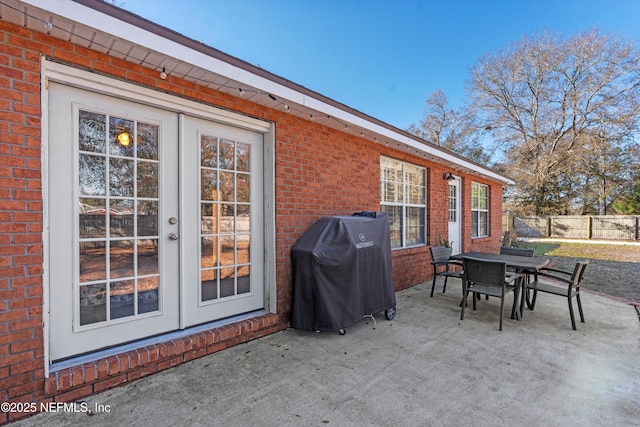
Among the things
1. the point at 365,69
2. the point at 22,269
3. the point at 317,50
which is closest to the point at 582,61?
the point at 365,69

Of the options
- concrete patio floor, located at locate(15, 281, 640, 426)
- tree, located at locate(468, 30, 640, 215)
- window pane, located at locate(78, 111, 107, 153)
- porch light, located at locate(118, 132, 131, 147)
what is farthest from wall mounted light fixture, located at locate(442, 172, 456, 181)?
tree, located at locate(468, 30, 640, 215)

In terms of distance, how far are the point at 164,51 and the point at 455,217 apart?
731 cm

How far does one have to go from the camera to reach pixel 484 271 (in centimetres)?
405

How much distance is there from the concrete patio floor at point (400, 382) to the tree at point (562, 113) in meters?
20.5

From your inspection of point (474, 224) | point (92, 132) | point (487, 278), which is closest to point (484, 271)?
point (487, 278)

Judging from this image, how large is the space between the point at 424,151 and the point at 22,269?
5626mm

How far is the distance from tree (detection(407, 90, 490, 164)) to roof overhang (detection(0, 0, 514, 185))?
2118 cm

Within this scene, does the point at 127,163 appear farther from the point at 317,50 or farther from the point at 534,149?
the point at 534,149

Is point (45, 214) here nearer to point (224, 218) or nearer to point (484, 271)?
point (224, 218)

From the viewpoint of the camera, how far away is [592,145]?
60.8 feet

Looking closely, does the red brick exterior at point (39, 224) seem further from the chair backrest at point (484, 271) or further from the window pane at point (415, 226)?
the window pane at point (415, 226)

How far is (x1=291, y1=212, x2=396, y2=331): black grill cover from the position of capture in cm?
329

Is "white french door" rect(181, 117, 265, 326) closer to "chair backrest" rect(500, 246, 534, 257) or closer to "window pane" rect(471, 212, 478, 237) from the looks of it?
"chair backrest" rect(500, 246, 534, 257)

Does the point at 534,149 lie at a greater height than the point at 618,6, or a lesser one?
lesser
